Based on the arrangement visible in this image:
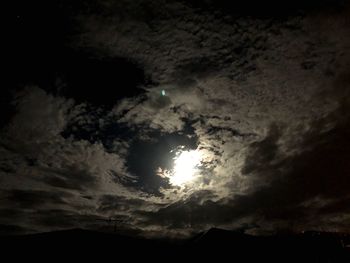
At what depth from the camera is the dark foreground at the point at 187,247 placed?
47.6 ft

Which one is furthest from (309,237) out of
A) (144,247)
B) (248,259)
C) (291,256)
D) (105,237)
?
(105,237)

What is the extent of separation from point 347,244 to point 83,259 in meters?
14.2

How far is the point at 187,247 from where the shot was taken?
1736 cm

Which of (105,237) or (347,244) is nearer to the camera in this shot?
(105,237)

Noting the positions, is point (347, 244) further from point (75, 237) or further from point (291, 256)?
point (75, 237)

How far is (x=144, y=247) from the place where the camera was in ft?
51.7

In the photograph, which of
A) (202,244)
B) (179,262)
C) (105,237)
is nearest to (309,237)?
(202,244)

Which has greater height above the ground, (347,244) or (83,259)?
(347,244)

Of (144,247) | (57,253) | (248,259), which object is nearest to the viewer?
(57,253)

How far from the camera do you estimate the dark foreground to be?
47.6 ft

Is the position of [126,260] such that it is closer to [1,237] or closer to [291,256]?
[1,237]

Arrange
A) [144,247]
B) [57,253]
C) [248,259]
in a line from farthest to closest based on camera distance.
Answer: [248,259], [144,247], [57,253]

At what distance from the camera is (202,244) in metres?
17.9

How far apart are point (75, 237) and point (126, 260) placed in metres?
2.62
